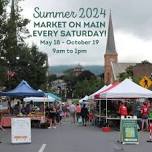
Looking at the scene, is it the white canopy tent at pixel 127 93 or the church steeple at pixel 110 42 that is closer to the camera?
the white canopy tent at pixel 127 93

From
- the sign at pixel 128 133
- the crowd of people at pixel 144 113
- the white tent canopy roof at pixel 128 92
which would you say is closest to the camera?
the sign at pixel 128 133

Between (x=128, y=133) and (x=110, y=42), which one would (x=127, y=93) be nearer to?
(x=128, y=133)

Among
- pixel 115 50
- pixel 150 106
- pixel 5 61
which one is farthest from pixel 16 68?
pixel 115 50

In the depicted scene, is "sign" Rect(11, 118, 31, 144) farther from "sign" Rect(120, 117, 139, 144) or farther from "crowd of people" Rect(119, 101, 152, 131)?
"crowd of people" Rect(119, 101, 152, 131)

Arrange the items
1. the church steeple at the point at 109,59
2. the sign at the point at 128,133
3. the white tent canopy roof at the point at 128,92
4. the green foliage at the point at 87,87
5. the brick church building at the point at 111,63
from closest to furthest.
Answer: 1. the sign at the point at 128,133
2. the white tent canopy roof at the point at 128,92
3. the green foliage at the point at 87,87
4. the brick church building at the point at 111,63
5. the church steeple at the point at 109,59

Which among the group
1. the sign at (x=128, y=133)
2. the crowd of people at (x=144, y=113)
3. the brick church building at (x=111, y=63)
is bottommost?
the sign at (x=128, y=133)

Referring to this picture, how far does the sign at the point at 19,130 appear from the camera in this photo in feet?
70.3

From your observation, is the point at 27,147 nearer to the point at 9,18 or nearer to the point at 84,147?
the point at 84,147

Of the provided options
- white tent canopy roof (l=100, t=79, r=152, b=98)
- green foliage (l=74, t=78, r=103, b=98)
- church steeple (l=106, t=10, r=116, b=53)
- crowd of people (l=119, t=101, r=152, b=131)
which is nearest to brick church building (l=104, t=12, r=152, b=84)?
church steeple (l=106, t=10, r=116, b=53)

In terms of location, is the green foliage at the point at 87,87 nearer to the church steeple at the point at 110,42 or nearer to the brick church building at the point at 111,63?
the brick church building at the point at 111,63

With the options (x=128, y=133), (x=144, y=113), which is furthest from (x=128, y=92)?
(x=128, y=133)

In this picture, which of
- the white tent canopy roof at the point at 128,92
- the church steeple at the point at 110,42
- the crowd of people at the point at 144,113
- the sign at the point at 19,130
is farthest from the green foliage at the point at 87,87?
the sign at the point at 19,130

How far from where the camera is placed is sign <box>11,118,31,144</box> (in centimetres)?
2144

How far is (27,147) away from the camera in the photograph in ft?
66.5
